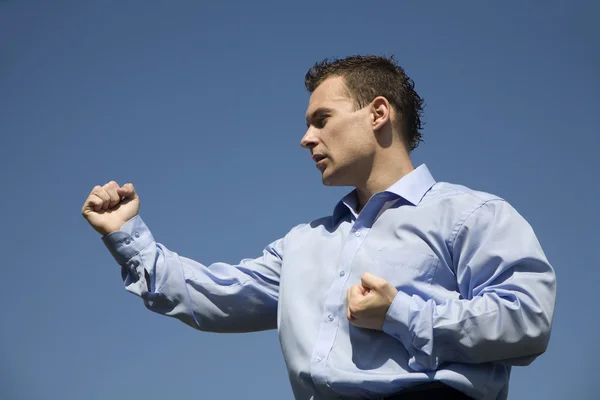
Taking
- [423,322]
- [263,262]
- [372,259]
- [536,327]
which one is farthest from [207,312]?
[536,327]

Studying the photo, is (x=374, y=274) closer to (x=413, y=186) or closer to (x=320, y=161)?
(x=413, y=186)

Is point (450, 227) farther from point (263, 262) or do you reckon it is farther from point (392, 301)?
point (263, 262)

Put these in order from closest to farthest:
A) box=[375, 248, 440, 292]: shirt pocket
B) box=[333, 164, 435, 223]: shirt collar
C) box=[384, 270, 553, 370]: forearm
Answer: box=[384, 270, 553, 370]: forearm < box=[375, 248, 440, 292]: shirt pocket < box=[333, 164, 435, 223]: shirt collar

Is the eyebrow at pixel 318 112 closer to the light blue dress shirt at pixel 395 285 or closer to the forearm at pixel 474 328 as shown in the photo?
the light blue dress shirt at pixel 395 285

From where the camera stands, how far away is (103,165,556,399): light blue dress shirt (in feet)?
9.62

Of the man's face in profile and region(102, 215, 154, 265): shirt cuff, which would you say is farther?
the man's face in profile

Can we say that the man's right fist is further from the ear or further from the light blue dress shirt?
the ear

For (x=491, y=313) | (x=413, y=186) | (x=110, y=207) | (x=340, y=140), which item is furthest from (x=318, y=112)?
(x=491, y=313)

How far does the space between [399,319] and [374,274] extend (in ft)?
0.92

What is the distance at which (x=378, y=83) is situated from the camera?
383 centimetres

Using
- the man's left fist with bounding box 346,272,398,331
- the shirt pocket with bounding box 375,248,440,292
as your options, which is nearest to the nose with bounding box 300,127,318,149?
the shirt pocket with bounding box 375,248,440,292

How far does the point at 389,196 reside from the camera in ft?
11.3

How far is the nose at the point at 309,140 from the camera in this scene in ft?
11.9

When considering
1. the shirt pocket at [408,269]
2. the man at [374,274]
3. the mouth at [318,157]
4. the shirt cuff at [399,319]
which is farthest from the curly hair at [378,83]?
the shirt cuff at [399,319]
